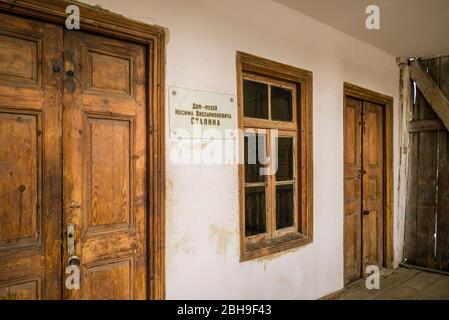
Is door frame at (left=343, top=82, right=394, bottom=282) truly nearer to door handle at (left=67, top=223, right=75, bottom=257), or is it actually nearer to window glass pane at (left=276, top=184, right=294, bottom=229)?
window glass pane at (left=276, top=184, right=294, bottom=229)

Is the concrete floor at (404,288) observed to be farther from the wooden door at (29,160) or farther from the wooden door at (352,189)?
the wooden door at (29,160)

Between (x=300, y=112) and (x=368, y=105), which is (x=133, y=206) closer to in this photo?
(x=300, y=112)

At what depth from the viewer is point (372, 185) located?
4.35 metres

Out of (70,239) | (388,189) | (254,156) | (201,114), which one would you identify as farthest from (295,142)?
(70,239)

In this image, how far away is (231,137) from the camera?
8.46 ft

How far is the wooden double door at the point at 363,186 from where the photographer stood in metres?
3.95

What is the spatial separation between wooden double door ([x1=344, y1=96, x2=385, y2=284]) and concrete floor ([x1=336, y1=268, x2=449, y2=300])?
0.22 meters

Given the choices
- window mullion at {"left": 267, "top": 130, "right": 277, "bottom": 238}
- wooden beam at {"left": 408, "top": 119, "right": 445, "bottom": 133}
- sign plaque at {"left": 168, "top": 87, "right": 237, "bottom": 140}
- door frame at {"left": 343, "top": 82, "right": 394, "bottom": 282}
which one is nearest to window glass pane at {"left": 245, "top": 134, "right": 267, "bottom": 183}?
window mullion at {"left": 267, "top": 130, "right": 277, "bottom": 238}

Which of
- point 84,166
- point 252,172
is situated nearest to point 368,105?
point 252,172

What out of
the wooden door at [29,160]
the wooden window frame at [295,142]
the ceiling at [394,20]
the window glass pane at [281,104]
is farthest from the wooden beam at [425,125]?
the wooden door at [29,160]

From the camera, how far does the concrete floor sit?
3.60m

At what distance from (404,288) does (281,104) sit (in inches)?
107

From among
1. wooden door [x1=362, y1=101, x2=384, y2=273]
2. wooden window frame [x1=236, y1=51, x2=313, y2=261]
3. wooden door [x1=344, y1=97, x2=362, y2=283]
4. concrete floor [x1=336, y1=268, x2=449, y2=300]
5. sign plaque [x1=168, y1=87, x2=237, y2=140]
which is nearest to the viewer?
sign plaque [x1=168, y1=87, x2=237, y2=140]
